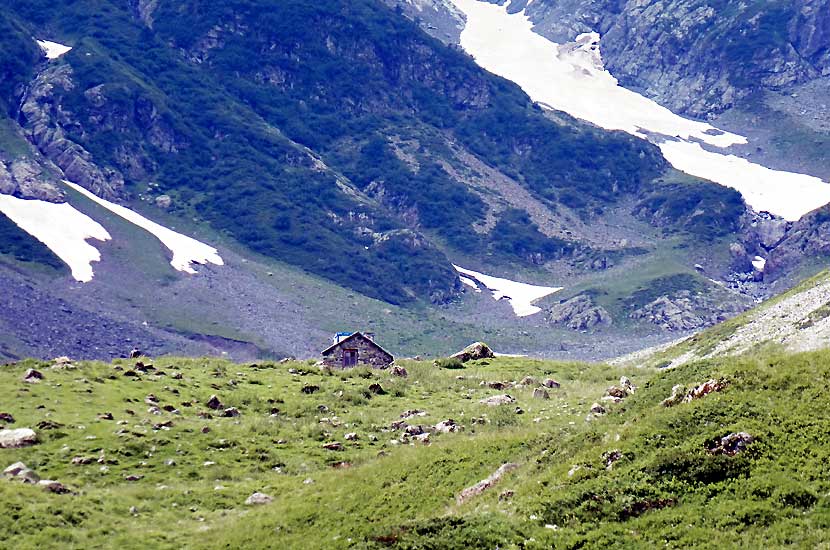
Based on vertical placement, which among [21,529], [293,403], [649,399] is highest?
[649,399]

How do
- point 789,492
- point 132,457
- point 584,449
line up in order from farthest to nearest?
1. point 132,457
2. point 584,449
3. point 789,492

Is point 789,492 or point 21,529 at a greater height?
point 789,492

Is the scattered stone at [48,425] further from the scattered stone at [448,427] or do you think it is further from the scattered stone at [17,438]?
the scattered stone at [448,427]

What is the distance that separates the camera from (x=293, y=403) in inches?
2021

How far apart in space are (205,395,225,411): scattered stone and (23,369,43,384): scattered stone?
7498 mm

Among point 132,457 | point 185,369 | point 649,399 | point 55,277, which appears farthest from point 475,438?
point 55,277

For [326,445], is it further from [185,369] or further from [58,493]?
[185,369]

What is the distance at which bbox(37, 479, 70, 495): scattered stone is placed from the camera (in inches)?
1460

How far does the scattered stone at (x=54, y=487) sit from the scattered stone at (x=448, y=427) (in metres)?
14.4

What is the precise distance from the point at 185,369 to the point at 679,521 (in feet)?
121

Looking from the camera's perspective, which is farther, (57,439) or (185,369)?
(185,369)

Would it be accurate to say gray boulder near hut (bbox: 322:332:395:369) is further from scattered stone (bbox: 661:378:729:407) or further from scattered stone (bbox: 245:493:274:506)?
scattered stone (bbox: 661:378:729:407)

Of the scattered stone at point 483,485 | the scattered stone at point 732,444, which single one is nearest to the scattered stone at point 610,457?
the scattered stone at point 732,444

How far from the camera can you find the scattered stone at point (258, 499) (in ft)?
122
